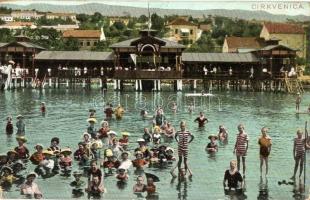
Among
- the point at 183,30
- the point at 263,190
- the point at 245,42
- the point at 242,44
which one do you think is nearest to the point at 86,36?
the point at 183,30

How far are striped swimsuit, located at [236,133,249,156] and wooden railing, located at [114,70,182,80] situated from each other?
2240 cm

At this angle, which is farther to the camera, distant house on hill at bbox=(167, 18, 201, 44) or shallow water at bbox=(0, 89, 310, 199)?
distant house on hill at bbox=(167, 18, 201, 44)

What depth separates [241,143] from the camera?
10.9 metres

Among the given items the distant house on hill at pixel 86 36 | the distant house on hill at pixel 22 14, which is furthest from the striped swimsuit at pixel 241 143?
the distant house on hill at pixel 86 36

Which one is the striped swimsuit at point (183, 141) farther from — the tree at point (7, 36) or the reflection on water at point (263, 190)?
the tree at point (7, 36)

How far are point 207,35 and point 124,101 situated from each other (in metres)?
25.8

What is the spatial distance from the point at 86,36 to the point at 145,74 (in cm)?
1352

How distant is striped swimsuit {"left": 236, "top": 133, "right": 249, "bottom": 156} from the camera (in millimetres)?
10778

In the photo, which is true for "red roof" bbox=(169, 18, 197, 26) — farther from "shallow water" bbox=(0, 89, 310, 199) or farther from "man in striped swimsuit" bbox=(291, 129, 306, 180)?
"man in striped swimsuit" bbox=(291, 129, 306, 180)

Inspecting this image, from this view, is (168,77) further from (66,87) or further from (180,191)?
(180,191)

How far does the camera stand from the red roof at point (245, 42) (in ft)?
135

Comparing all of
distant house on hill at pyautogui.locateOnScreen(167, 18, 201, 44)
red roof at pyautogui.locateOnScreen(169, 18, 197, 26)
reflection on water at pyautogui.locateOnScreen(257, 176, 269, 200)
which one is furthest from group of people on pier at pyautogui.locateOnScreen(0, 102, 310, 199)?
distant house on hill at pyautogui.locateOnScreen(167, 18, 201, 44)

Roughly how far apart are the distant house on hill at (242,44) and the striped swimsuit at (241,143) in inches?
1172

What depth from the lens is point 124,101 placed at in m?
26.4
